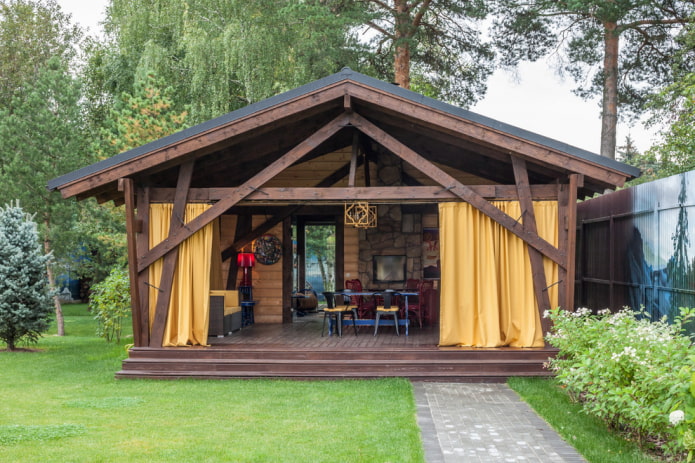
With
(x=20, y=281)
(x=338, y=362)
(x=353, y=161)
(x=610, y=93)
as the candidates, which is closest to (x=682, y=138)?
(x=610, y=93)

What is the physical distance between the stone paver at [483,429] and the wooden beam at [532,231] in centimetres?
124

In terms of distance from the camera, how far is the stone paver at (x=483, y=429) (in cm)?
555

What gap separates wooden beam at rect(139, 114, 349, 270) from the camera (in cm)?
924

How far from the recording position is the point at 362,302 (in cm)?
1238

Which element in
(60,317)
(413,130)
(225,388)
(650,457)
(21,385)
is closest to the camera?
(650,457)

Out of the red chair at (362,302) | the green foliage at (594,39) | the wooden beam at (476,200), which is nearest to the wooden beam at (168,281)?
the wooden beam at (476,200)

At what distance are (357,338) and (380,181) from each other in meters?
3.57

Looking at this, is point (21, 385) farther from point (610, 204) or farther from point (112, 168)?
point (610, 204)

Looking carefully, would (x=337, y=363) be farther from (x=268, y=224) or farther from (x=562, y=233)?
(x=268, y=224)

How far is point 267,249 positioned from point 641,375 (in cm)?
887

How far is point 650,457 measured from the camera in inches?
212

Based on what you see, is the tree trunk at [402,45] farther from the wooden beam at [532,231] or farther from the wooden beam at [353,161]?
the wooden beam at [532,231]

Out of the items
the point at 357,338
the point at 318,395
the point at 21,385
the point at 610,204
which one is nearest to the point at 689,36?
the point at 610,204

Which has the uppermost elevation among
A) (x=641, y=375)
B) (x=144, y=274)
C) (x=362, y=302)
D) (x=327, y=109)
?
(x=327, y=109)
